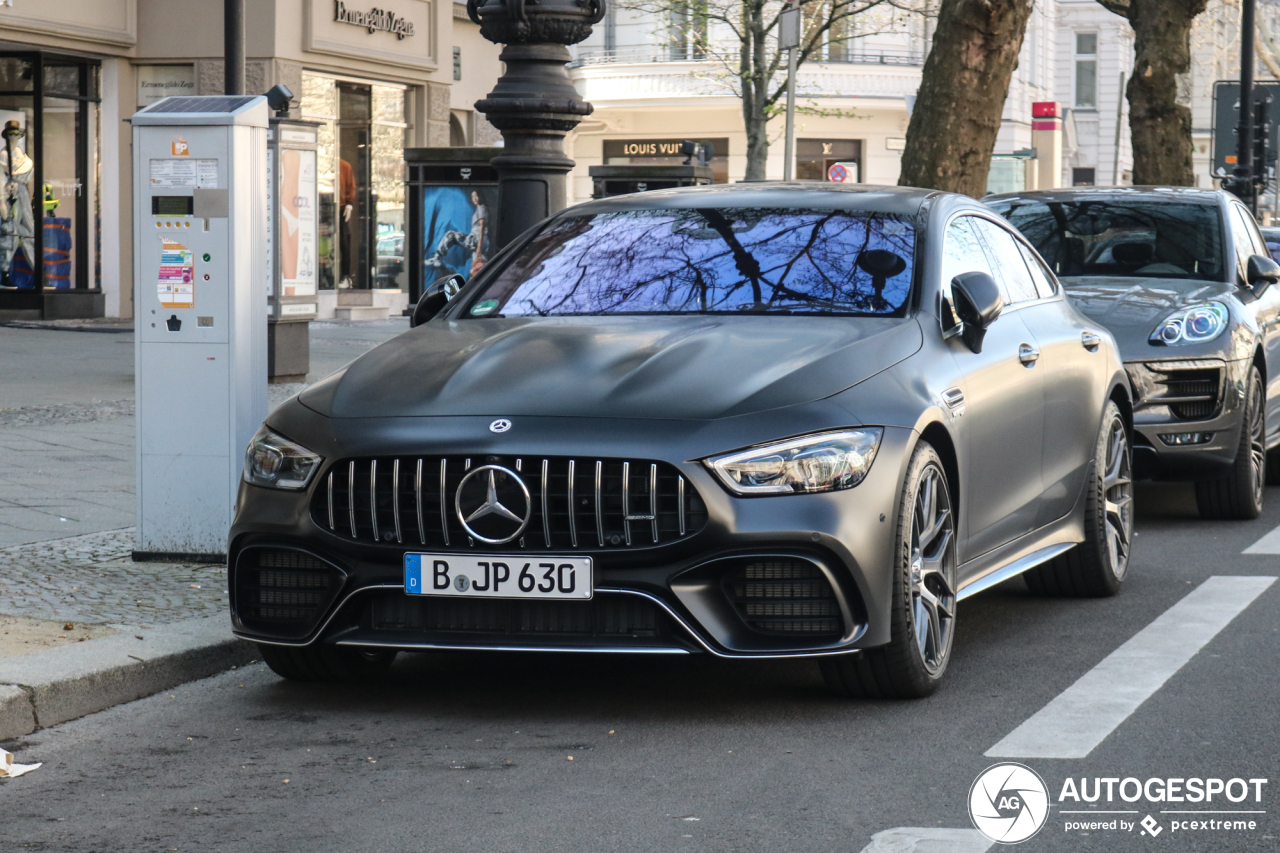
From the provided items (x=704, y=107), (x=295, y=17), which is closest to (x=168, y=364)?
(x=295, y=17)

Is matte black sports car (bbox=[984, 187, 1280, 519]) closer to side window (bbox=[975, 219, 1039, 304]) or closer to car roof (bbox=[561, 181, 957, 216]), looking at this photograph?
side window (bbox=[975, 219, 1039, 304])

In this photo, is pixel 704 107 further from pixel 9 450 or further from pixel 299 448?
pixel 299 448

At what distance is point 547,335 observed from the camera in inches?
223

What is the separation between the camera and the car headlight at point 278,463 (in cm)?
518

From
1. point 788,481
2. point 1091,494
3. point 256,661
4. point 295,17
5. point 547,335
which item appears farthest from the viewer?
point 295,17

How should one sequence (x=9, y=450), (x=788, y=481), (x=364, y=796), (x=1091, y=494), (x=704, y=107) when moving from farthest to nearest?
(x=704, y=107)
(x=9, y=450)
(x=1091, y=494)
(x=788, y=481)
(x=364, y=796)

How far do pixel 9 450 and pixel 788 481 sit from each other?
719 cm

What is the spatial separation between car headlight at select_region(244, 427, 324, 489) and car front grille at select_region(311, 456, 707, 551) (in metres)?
0.24

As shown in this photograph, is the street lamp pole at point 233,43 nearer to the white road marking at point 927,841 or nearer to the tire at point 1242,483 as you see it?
the tire at point 1242,483

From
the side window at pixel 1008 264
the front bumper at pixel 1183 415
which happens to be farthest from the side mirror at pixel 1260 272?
the side window at pixel 1008 264

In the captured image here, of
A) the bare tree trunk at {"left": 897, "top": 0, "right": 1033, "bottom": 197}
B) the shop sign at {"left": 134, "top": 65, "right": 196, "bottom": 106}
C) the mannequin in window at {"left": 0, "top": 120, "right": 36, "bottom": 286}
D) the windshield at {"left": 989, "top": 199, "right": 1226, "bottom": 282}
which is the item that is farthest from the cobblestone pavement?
the shop sign at {"left": 134, "top": 65, "right": 196, "bottom": 106}

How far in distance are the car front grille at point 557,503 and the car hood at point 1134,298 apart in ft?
16.6

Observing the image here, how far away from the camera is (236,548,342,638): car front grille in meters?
5.17

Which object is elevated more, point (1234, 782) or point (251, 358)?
point (251, 358)
